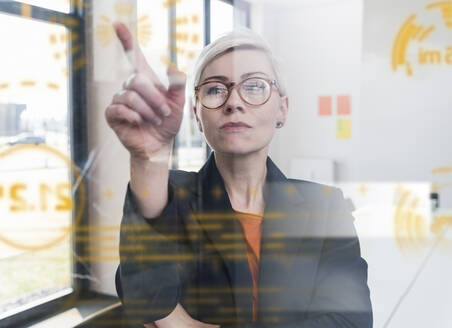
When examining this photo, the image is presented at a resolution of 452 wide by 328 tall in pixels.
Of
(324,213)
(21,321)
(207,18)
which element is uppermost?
(207,18)

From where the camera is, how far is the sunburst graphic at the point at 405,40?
0.89 m

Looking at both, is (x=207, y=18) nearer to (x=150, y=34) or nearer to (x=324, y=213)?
(x=150, y=34)

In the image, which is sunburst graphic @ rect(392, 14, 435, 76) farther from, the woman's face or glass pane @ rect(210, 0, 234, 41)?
glass pane @ rect(210, 0, 234, 41)

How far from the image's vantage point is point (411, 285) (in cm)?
92

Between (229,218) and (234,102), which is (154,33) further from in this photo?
(229,218)

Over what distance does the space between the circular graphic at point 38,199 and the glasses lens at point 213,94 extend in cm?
37

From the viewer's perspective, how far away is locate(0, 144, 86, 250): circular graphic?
95 cm

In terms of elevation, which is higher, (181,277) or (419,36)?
(419,36)

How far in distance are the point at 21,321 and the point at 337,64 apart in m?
0.95

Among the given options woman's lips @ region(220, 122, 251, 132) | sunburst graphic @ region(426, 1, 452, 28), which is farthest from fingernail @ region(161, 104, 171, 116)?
sunburst graphic @ region(426, 1, 452, 28)

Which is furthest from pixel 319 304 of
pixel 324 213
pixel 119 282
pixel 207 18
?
pixel 207 18

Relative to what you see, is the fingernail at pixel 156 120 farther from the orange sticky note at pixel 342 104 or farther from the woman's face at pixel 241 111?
the orange sticky note at pixel 342 104

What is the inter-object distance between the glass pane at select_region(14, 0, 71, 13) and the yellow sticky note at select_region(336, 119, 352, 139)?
675 mm

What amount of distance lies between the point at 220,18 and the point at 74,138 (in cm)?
45
